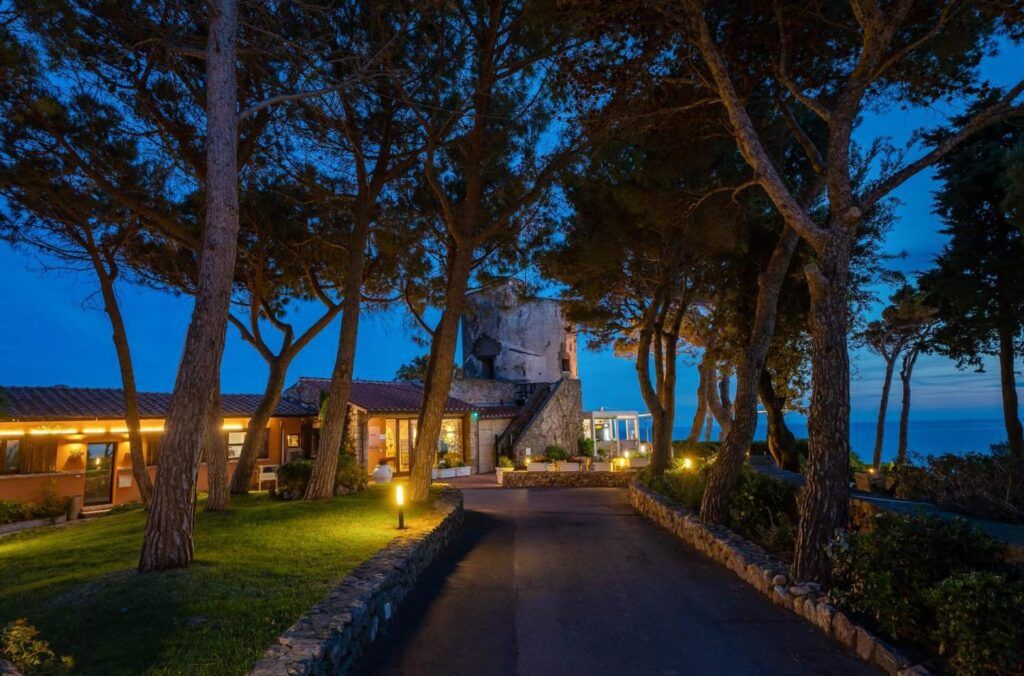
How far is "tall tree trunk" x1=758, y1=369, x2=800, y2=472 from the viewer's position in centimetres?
1362

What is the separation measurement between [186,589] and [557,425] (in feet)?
62.0

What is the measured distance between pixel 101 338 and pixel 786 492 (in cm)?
21233

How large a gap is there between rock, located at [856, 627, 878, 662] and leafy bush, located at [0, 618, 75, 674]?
550 cm

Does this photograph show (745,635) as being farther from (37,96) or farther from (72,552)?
(37,96)

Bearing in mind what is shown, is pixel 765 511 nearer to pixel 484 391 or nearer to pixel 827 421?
pixel 827 421

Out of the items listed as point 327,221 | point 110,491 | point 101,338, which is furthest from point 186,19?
point 101,338

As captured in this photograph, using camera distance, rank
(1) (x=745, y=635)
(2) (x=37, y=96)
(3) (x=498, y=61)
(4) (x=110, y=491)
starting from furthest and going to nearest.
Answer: (4) (x=110, y=491) → (3) (x=498, y=61) → (2) (x=37, y=96) → (1) (x=745, y=635)

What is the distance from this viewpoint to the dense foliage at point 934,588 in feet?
11.9

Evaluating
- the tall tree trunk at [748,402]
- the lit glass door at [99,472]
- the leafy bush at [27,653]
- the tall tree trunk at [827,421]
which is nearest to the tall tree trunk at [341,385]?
the tall tree trunk at [748,402]

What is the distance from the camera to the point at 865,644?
4426mm

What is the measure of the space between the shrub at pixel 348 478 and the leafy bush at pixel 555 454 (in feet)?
31.9

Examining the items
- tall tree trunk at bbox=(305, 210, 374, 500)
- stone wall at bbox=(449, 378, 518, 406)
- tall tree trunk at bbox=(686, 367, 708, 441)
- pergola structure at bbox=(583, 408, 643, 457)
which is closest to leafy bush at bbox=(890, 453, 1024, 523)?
tall tree trunk at bbox=(305, 210, 374, 500)

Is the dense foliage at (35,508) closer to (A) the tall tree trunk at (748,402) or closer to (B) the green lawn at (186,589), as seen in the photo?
(B) the green lawn at (186,589)

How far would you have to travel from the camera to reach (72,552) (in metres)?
7.36
